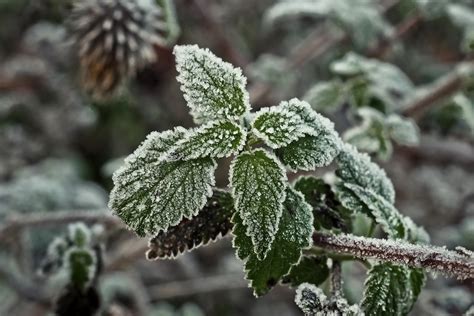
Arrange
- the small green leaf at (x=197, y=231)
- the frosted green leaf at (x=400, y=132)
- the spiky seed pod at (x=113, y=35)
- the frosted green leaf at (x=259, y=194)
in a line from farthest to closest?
the spiky seed pod at (x=113, y=35)
the frosted green leaf at (x=400, y=132)
the small green leaf at (x=197, y=231)
the frosted green leaf at (x=259, y=194)

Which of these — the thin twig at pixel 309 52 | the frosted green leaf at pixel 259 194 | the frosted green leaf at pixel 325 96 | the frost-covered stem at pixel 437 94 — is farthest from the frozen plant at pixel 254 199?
the thin twig at pixel 309 52

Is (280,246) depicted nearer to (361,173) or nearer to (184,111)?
(361,173)

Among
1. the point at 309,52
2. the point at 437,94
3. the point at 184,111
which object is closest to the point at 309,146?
the point at 437,94

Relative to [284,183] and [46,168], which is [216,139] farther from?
[46,168]

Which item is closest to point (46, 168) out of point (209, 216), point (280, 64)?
point (280, 64)

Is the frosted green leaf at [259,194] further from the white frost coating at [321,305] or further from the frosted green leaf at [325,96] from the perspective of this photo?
the frosted green leaf at [325,96]

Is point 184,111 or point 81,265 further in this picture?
point 184,111
